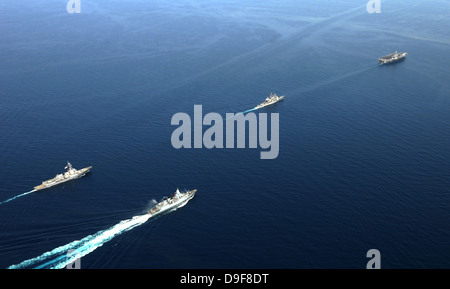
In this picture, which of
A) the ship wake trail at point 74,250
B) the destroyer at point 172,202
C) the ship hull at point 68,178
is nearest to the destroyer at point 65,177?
the ship hull at point 68,178

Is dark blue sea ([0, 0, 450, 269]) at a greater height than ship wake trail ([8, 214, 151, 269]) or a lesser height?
greater

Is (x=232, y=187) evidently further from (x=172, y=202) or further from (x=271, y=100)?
(x=271, y=100)

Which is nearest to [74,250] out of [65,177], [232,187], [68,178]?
[68,178]

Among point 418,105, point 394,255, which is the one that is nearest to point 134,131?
point 394,255

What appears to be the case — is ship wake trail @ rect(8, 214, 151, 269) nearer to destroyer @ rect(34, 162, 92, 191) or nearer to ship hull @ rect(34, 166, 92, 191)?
ship hull @ rect(34, 166, 92, 191)

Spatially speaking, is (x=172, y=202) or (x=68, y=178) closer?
(x=172, y=202)

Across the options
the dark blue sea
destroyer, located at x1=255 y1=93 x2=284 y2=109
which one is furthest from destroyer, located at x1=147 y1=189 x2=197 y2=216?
destroyer, located at x1=255 y1=93 x2=284 y2=109

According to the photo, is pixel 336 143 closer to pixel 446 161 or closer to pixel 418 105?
pixel 446 161
